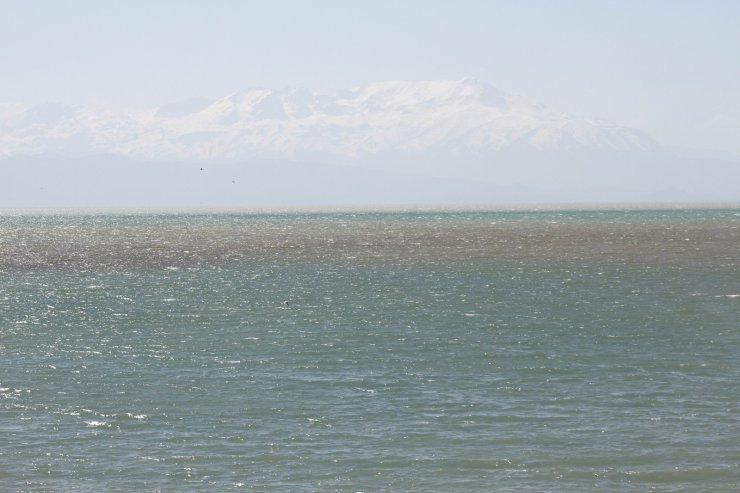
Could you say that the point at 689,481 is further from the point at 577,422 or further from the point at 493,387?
the point at 493,387

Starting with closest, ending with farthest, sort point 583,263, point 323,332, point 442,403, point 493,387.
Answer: point 442,403 < point 493,387 < point 323,332 < point 583,263

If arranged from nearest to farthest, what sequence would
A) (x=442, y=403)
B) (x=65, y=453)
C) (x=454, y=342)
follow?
(x=65, y=453)
(x=442, y=403)
(x=454, y=342)

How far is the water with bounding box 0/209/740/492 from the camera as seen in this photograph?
85.4ft

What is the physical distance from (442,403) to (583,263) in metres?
62.2

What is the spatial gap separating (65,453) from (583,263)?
70310 millimetres

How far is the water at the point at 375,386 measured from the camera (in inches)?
1025

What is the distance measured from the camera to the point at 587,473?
83.8ft

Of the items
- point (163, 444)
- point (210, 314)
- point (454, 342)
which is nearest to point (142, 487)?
point (163, 444)

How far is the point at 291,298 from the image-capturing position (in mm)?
65312

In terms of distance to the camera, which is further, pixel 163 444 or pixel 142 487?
pixel 163 444

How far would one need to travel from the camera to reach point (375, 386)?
35375 millimetres

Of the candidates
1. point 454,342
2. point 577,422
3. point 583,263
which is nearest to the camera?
point 577,422

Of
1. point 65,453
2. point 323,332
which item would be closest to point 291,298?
point 323,332

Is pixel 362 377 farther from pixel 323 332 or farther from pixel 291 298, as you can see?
pixel 291 298
